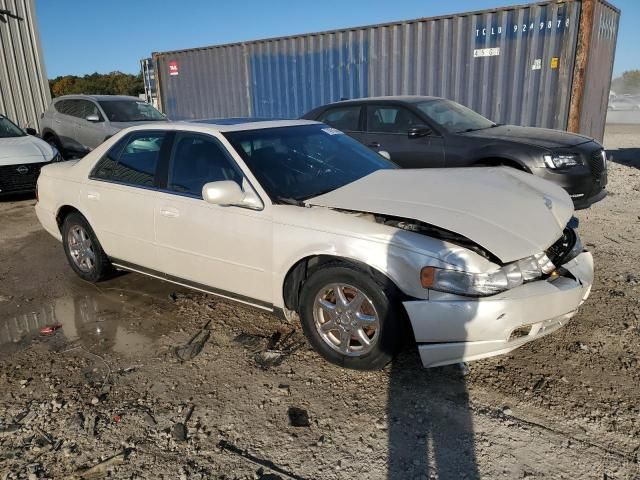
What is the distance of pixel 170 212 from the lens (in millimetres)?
3820

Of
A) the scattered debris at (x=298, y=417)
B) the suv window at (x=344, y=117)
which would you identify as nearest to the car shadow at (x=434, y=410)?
the scattered debris at (x=298, y=417)

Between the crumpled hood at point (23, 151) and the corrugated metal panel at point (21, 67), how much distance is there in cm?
566

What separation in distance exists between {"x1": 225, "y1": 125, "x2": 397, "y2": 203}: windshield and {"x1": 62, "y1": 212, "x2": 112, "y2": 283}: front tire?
1.81 metres

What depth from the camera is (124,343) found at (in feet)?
12.3

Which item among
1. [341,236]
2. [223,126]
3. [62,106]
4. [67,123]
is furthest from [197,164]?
[62,106]

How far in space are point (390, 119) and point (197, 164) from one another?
13.3 feet

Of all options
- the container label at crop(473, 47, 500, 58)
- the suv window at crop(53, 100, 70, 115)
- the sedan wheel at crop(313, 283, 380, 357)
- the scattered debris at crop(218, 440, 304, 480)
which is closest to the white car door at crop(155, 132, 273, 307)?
the sedan wheel at crop(313, 283, 380, 357)

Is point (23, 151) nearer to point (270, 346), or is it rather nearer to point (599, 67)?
point (270, 346)

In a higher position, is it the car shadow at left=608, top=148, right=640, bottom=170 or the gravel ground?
the gravel ground

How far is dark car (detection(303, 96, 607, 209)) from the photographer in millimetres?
5980

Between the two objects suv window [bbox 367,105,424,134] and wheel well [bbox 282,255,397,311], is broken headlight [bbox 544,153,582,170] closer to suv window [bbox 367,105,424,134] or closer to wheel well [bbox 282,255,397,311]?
suv window [bbox 367,105,424,134]

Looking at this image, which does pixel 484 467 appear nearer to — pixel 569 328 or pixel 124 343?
pixel 569 328

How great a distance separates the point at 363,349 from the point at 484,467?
96 cm

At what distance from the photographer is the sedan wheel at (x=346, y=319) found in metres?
3.03
